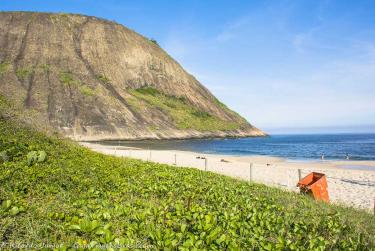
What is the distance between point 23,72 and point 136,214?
9229cm

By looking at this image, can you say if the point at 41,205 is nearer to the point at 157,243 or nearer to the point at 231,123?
the point at 157,243

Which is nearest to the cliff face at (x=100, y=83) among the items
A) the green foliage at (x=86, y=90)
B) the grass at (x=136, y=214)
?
the green foliage at (x=86, y=90)

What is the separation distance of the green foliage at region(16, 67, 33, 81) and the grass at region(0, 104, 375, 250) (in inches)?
3236

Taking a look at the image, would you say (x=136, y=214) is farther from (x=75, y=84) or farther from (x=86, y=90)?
(x=75, y=84)

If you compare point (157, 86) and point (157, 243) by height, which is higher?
point (157, 86)

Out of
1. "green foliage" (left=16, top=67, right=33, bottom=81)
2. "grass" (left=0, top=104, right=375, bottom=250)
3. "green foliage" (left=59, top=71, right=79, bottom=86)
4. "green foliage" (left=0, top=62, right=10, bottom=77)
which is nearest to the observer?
"grass" (left=0, top=104, right=375, bottom=250)

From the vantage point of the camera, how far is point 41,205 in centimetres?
687

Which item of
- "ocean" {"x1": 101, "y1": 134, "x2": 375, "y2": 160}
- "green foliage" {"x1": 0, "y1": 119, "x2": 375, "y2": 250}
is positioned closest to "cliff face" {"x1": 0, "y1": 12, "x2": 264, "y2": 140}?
"ocean" {"x1": 101, "y1": 134, "x2": 375, "y2": 160}

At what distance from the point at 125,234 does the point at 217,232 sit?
5.24 feet

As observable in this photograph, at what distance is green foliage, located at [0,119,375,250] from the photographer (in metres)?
5.05

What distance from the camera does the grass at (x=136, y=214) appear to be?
16.6 ft

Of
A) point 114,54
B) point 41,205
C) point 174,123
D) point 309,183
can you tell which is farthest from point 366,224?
point 114,54

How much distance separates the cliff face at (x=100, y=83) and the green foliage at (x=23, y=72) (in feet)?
0.92

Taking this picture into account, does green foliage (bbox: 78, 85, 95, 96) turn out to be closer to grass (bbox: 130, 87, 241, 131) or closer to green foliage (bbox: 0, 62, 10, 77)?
grass (bbox: 130, 87, 241, 131)
